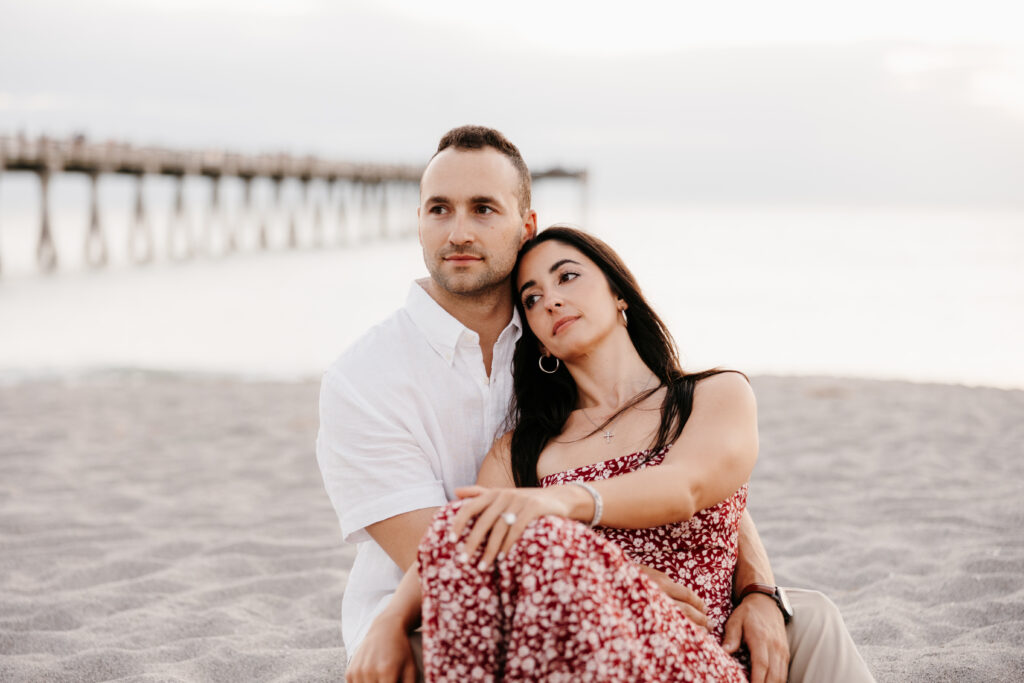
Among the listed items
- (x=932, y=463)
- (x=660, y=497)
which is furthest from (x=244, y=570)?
(x=932, y=463)

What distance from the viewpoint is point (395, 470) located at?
2525 millimetres

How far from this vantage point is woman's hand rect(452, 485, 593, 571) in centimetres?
180

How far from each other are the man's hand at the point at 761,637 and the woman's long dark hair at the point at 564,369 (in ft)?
1.97

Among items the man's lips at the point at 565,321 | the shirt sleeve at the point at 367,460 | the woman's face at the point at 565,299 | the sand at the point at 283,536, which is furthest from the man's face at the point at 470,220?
the sand at the point at 283,536

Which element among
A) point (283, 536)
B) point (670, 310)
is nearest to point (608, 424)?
point (283, 536)

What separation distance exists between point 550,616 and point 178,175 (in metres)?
31.4

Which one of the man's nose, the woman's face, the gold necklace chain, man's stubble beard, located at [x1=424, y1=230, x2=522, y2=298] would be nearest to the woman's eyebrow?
the woman's face

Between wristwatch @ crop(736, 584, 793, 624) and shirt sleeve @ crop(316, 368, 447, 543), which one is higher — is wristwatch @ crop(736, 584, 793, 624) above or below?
below

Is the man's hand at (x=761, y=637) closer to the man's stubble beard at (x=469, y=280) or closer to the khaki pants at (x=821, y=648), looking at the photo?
the khaki pants at (x=821, y=648)

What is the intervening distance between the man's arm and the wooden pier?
2374 cm

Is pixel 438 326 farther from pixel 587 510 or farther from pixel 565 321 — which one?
pixel 587 510

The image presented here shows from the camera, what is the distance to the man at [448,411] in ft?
8.02

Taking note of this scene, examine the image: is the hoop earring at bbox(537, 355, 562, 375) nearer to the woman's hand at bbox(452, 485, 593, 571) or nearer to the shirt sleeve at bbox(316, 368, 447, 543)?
the shirt sleeve at bbox(316, 368, 447, 543)

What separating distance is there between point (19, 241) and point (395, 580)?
168ft
